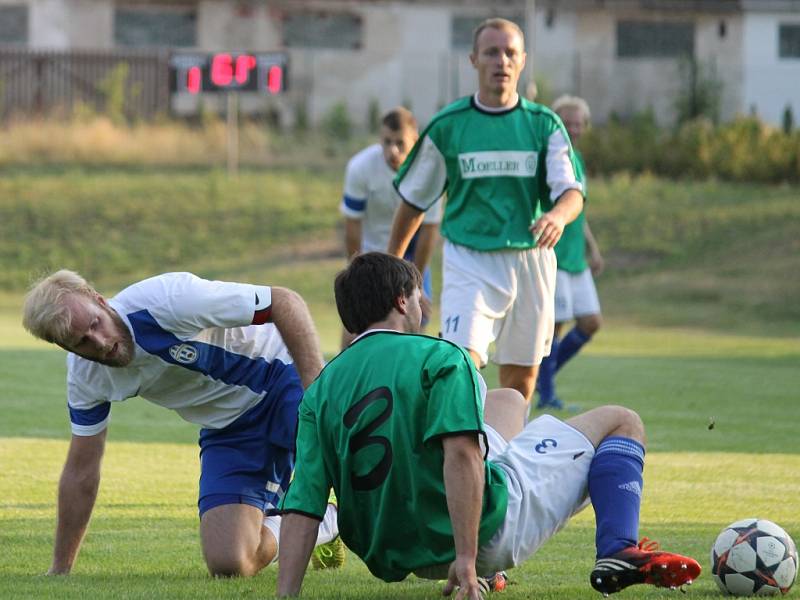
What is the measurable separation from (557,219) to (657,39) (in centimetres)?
3591

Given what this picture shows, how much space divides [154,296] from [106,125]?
30.3 metres

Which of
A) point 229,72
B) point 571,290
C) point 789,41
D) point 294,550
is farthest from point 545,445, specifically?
point 789,41

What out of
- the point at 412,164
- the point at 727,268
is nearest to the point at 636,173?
the point at 727,268

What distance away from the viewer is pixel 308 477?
513cm

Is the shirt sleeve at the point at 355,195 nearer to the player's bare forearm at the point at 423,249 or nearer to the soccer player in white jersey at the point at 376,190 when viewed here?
the soccer player in white jersey at the point at 376,190

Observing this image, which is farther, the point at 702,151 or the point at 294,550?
the point at 702,151

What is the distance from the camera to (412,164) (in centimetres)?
878

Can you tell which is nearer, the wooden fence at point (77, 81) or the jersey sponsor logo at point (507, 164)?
the jersey sponsor logo at point (507, 164)

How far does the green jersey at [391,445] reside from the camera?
489cm

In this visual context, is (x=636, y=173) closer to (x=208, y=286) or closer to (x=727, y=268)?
(x=727, y=268)

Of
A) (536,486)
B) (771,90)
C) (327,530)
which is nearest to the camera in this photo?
(536,486)

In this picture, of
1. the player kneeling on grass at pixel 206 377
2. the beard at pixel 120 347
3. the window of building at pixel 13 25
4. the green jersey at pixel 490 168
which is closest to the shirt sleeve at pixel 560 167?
the green jersey at pixel 490 168

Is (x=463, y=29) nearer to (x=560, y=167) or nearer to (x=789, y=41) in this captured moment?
(x=789, y=41)

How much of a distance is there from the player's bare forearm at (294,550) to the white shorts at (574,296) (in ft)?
24.2
